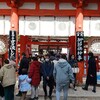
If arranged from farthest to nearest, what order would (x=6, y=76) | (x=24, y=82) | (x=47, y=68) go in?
1. (x=47, y=68)
2. (x=24, y=82)
3. (x=6, y=76)

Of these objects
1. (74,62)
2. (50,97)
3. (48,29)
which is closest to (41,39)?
(48,29)

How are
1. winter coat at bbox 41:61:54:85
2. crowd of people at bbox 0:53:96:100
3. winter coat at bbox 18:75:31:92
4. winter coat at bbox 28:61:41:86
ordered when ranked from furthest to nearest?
winter coat at bbox 28:61:41:86 → winter coat at bbox 41:61:54:85 → winter coat at bbox 18:75:31:92 → crowd of people at bbox 0:53:96:100

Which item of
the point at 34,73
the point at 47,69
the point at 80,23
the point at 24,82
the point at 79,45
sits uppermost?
the point at 80,23

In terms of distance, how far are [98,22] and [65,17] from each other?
5.78 ft

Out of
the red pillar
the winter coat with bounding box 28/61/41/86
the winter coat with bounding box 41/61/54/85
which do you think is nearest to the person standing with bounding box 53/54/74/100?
the winter coat with bounding box 41/61/54/85

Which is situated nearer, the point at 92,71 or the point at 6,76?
the point at 6,76

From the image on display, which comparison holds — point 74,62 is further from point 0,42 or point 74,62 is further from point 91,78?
point 0,42

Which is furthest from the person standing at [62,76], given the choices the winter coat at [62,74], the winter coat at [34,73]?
the winter coat at [34,73]

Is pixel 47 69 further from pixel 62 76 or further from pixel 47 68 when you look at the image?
pixel 62 76

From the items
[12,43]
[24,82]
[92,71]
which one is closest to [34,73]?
[24,82]

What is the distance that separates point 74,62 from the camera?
16781 millimetres

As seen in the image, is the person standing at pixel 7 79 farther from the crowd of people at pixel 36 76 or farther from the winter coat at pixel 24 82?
the winter coat at pixel 24 82

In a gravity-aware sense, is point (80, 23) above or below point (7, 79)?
above

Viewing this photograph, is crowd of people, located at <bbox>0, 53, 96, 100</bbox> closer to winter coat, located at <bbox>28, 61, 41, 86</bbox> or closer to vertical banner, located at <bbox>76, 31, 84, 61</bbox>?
winter coat, located at <bbox>28, 61, 41, 86</bbox>
